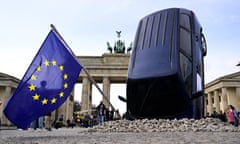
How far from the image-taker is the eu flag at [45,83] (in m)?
5.74

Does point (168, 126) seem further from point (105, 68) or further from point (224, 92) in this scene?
point (224, 92)

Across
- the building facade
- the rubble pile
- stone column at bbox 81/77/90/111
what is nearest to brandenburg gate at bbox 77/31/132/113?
stone column at bbox 81/77/90/111

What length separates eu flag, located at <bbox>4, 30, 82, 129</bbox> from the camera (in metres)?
5.74

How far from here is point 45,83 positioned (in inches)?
244

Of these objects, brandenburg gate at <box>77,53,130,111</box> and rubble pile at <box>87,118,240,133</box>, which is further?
brandenburg gate at <box>77,53,130,111</box>

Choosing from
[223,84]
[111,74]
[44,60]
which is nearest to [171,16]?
[44,60]

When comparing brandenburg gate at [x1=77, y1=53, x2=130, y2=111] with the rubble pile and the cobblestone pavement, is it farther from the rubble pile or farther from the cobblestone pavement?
the cobblestone pavement

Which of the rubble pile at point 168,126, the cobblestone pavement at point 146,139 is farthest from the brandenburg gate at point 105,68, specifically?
the cobblestone pavement at point 146,139

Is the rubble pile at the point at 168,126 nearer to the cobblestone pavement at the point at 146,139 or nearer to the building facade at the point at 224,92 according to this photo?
the cobblestone pavement at the point at 146,139

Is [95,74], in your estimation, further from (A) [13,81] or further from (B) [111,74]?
(A) [13,81]

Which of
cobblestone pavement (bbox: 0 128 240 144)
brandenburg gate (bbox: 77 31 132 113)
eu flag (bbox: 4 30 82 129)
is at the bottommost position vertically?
cobblestone pavement (bbox: 0 128 240 144)

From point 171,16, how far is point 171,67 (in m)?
1.71

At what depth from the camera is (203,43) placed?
912cm

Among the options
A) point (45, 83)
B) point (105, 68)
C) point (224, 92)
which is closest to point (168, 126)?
point (45, 83)
